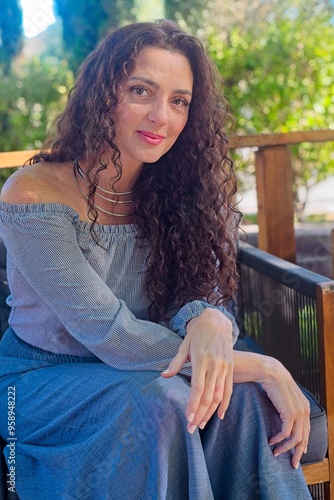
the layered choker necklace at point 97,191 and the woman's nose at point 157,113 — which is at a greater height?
the woman's nose at point 157,113

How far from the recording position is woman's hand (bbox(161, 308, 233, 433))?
54.7 inches

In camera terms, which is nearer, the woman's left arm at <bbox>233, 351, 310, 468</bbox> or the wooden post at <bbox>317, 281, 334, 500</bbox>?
the woman's left arm at <bbox>233, 351, 310, 468</bbox>

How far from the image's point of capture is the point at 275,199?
2803mm

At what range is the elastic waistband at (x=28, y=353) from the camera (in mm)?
1701

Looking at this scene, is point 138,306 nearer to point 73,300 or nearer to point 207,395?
Result: point 73,300

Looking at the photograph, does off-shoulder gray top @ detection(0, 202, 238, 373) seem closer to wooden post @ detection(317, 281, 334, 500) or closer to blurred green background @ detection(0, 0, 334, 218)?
wooden post @ detection(317, 281, 334, 500)

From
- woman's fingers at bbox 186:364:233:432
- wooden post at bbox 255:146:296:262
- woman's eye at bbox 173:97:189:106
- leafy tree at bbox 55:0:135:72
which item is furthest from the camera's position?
leafy tree at bbox 55:0:135:72

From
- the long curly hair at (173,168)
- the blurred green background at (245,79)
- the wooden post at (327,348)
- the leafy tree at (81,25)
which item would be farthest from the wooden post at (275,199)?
the leafy tree at (81,25)

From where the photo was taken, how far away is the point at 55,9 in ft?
20.7

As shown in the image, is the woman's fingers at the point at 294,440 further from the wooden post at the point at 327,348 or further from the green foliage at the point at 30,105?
the green foliage at the point at 30,105

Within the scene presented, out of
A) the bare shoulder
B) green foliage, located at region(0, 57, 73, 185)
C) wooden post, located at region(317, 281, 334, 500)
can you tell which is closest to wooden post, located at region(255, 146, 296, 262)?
wooden post, located at region(317, 281, 334, 500)

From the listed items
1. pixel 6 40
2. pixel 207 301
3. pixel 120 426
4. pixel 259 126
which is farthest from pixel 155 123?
pixel 6 40

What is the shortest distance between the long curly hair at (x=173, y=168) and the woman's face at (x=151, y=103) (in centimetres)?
2

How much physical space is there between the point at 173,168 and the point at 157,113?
26cm
